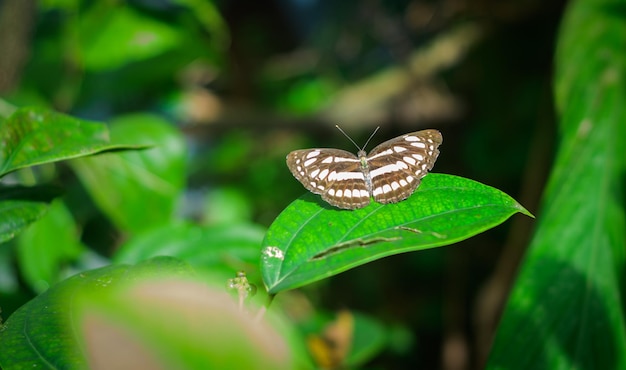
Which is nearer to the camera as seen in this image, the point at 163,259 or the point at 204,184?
the point at 163,259

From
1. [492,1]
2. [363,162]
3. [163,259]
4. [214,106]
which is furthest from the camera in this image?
[214,106]

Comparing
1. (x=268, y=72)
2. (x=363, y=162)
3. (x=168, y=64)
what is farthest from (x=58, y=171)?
(x=268, y=72)

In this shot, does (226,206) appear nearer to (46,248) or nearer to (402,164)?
(46,248)

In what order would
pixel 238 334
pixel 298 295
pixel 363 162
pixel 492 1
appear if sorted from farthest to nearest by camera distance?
pixel 298 295, pixel 492 1, pixel 363 162, pixel 238 334

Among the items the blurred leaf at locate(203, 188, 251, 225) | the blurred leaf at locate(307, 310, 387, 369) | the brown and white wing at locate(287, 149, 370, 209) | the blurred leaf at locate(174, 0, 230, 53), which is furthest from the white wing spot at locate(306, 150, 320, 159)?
the blurred leaf at locate(203, 188, 251, 225)

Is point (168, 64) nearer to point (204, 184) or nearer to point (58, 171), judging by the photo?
point (58, 171)

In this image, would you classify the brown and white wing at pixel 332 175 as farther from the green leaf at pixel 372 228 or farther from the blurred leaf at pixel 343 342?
the blurred leaf at pixel 343 342

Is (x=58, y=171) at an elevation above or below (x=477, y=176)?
above

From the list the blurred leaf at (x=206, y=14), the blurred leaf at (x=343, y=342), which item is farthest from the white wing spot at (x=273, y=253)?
the blurred leaf at (x=206, y=14)
